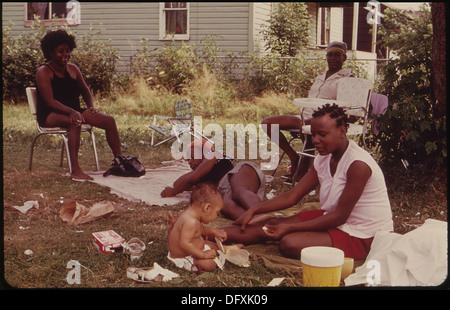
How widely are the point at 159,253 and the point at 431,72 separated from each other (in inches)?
125

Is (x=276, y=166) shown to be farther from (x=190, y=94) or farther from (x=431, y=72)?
(x=190, y=94)

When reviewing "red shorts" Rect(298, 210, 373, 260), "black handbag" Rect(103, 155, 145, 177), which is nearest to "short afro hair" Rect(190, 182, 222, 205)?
"red shorts" Rect(298, 210, 373, 260)

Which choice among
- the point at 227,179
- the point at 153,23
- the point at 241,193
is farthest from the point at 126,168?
the point at 153,23

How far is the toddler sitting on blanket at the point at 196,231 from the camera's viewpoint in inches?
123

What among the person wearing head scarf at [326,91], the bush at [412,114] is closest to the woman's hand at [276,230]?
the bush at [412,114]

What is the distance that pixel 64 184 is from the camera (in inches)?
216

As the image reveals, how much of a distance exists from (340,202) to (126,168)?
11.0ft

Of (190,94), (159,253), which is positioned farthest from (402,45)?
(190,94)

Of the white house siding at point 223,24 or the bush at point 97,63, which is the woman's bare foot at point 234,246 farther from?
the white house siding at point 223,24

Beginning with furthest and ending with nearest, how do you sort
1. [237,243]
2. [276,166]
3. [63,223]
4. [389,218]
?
[276,166], [63,223], [237,243], [389,218]

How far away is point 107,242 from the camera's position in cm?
344

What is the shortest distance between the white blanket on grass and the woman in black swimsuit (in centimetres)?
32

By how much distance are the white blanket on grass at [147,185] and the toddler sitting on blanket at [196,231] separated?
169cm

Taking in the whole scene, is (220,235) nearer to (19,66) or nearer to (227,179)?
(227,179)
